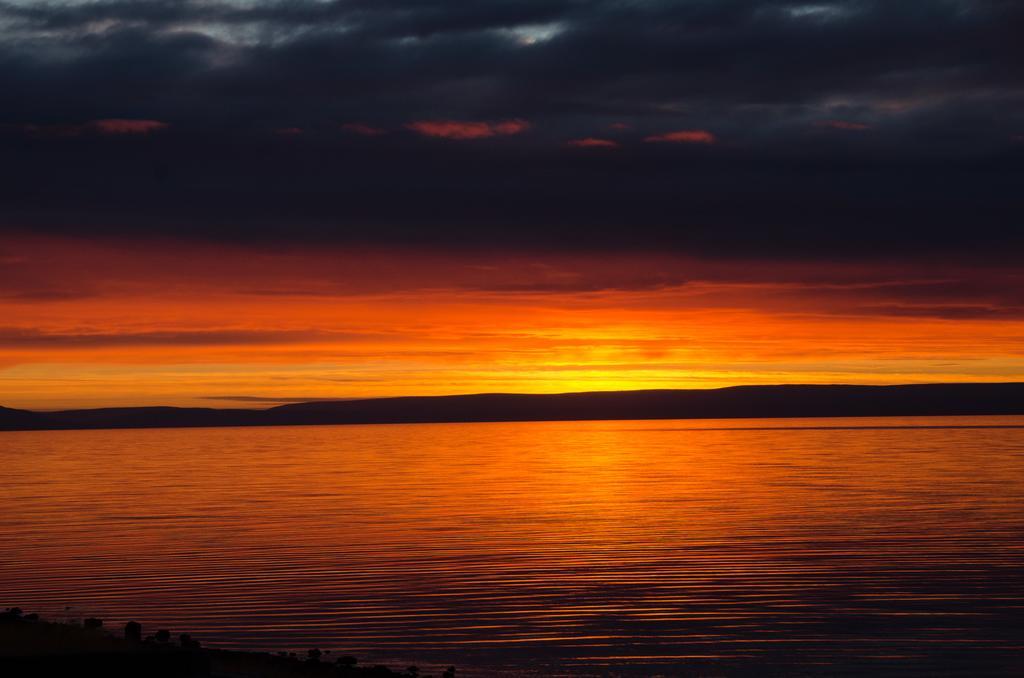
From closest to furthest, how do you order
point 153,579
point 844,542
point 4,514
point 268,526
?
point 153,579 → point 844,542 → point 268,526 → point 4,514

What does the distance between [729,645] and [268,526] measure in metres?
34.2

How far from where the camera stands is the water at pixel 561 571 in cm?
2997

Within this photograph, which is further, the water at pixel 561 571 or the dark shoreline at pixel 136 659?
the water at pixel 561 571

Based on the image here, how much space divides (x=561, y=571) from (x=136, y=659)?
23.9 metres

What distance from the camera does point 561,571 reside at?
4266 centimetres

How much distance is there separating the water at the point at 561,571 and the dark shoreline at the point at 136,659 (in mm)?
2637

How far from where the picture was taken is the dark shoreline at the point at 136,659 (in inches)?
789

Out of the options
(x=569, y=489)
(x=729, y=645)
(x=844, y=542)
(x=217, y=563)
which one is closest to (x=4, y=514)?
(x=217, y=563)

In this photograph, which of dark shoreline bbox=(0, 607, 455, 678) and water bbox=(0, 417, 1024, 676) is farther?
water bbox=(0, 417, 1024, 676)

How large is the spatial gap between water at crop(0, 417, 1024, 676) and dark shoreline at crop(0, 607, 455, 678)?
2637 mm

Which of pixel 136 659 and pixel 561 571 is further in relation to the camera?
pixel 561 571

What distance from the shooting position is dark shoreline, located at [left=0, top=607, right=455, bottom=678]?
20047 millimetres

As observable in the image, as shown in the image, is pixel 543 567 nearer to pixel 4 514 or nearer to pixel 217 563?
pixel 217 563

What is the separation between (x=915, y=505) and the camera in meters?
67.3
